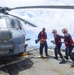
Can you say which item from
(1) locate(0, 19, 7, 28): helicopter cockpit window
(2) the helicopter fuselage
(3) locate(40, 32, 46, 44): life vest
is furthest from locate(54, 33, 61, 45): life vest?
(1) locate(0, 19, 7, 28): helicopter cockpit window

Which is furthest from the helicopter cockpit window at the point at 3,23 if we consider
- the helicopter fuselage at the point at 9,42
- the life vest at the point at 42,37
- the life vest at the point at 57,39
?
the life vest at the point at 42,37

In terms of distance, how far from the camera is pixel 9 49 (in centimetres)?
1068

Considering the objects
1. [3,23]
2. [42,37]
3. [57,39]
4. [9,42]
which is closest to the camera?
[9,42]

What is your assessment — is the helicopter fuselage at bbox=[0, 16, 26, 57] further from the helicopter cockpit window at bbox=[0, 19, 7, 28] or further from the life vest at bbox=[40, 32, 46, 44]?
the life vest at bbox=[40, 32, 46, 44]

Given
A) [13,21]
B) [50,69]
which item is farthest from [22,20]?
[50,69]

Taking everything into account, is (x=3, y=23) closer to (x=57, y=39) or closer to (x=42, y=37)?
(x=57, y=39)

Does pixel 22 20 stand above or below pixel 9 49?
above

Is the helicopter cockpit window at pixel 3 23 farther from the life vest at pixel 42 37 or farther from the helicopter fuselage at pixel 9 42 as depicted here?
the life vest at pixel 42 37

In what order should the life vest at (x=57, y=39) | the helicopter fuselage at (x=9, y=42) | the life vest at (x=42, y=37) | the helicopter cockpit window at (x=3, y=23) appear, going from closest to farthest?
the helicopter fuselage at (x=9, y=42) < the helicopter cockpit window at (x=3, y=23) < the life vest at (x=57, y=39) < the life vest at (x=42, y=37)

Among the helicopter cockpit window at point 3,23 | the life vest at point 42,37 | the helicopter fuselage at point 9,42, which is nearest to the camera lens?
the helicopter fuselage at point 9,42

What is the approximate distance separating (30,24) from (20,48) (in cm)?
330

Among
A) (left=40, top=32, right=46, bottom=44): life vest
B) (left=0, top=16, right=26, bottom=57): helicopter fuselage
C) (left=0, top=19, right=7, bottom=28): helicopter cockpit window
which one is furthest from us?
(left=40, top=32, right=46, bottom=44): life vest

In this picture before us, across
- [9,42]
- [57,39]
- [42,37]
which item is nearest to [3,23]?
[9,42]

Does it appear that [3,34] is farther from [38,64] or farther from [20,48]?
[38,64]
